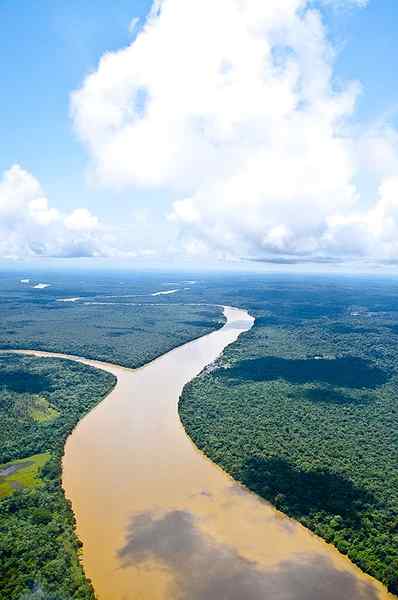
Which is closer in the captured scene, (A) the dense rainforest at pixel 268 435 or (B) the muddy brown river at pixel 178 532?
(B) the muddy brown river at pixel 178 532

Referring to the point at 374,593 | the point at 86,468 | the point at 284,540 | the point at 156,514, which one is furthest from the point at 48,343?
the point at 374,593

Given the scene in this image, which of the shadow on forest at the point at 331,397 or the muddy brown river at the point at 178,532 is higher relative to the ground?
the shadow on forest at the point at 331,397

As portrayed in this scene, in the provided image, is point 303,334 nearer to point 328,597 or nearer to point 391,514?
point 391,514

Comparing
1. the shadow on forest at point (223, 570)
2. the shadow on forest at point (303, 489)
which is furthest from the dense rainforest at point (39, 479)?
the shadow on forest at point (303, 489)

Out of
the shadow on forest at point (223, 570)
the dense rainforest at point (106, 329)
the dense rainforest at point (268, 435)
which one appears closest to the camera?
the shadow on forest at point (223, 570)

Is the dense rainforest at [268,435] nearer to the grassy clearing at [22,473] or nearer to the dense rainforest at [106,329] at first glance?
the grassy clearing at [22,473]

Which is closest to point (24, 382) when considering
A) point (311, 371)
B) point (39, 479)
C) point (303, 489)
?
point (39, 479)

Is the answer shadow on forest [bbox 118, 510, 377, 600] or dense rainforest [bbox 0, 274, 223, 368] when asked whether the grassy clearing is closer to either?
shadow on forest [bbox 118, 510, 377, 600]
